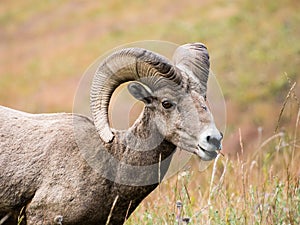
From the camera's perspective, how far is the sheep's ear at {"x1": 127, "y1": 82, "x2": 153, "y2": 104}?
7484 mm

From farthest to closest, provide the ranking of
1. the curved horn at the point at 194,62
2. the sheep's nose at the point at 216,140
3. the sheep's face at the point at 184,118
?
1. the curved horn at the point at 194,62
2. the sheep's face at the point at 184,118
3. the sheep's nose at the point at 216,140

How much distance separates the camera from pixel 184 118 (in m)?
7.23

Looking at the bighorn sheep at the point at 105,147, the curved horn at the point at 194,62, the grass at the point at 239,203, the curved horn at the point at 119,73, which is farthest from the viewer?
the curved horn at the point at 194,62

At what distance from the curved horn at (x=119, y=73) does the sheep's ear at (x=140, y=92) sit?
0.12 m

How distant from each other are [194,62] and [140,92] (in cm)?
74

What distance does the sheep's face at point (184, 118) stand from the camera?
695cm

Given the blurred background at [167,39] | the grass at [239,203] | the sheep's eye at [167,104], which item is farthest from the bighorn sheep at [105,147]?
the blurred background at [167,39]

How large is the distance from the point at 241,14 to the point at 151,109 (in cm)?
4307

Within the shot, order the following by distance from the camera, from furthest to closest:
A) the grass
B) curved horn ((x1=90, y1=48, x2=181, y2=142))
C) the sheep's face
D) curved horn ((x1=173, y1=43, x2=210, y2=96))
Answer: curved horn ((x1=173, y1=43, x2=210, y2=96)), curved horn ((x1=90, y1=48, x2=181, y2=142)), the grass, the sheep's face

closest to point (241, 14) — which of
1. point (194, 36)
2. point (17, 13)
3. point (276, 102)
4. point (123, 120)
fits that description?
point (194, 36)

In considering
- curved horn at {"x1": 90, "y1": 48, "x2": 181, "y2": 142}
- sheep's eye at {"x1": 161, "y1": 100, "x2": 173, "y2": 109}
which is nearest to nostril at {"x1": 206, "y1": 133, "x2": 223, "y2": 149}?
sheep's eye at {"x1": 161, "y1": 100, "x2": 173, "y2": 109}

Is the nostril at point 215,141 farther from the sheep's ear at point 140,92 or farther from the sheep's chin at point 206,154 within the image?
the sheep's ear at point 140,92

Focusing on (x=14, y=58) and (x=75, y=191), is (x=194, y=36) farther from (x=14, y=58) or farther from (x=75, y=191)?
(x=75, y=191)

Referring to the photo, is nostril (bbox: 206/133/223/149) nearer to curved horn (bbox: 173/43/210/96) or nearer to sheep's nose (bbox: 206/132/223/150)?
sheep's nose (bbox: 206/132/223/150)
